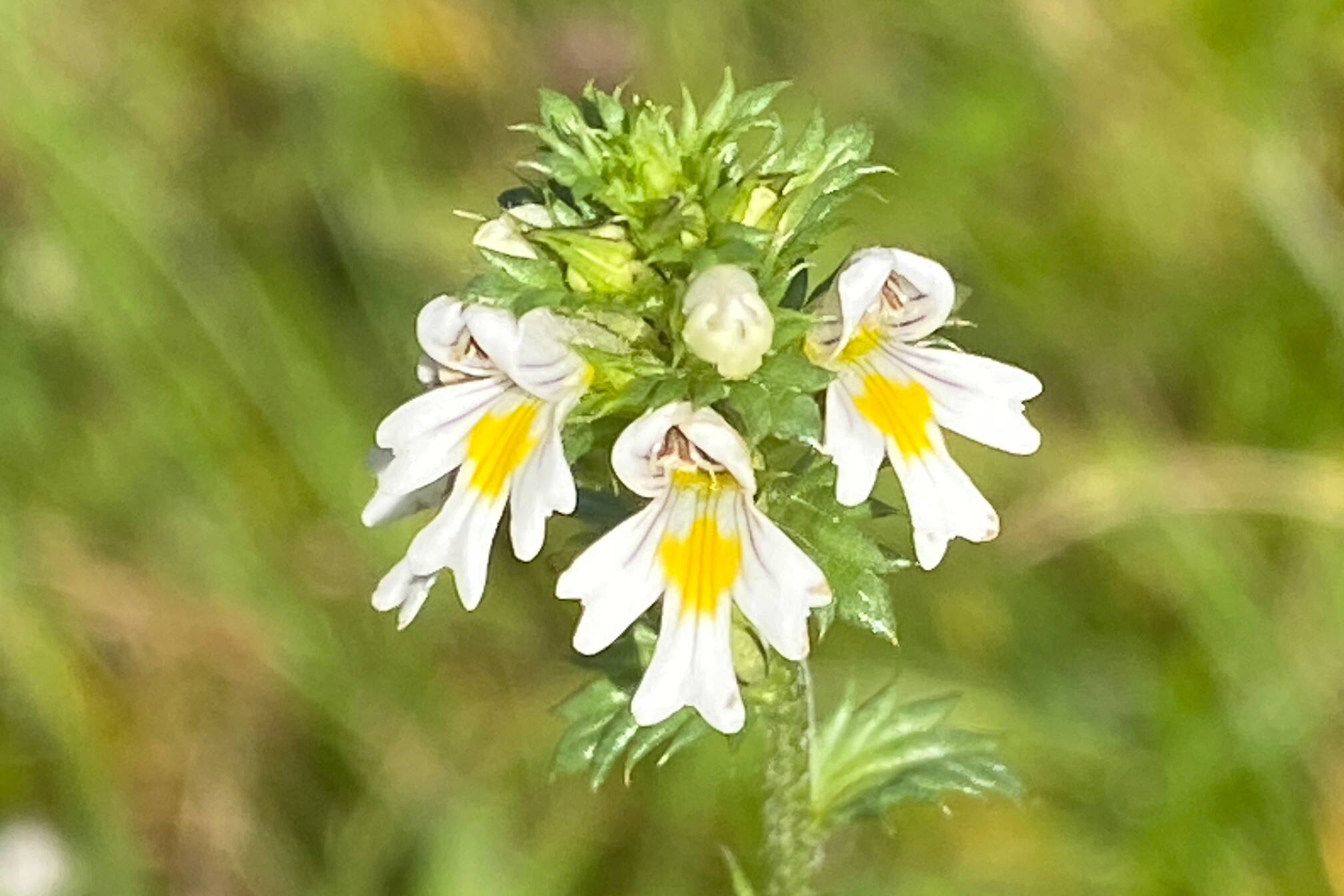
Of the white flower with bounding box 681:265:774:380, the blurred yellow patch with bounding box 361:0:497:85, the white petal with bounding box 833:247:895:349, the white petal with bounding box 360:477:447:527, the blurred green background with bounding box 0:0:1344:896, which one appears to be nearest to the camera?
the white flower with bounding box 681:265:774:380

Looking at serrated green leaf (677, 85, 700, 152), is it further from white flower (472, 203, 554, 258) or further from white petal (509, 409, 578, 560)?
white petal (509, 409, 578, 560)

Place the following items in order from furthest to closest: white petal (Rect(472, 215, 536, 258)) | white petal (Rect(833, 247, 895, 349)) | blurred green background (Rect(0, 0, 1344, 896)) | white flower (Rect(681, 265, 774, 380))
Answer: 1. blurred green background (Rect(0, 0, 1344, 896))
2. white petal (Rect(472, 215, 536, 258))
3. white petal (Rect(833, 247, 895, 349))
4. white flower (Rect(681, 265, 774, 380))

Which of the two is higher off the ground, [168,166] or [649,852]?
[168,166]

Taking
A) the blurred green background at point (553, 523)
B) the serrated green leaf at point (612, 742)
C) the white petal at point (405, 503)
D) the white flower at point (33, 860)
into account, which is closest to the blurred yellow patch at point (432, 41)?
the blurred green background at point (553, 523)

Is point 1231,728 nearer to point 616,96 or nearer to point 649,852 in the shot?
point 649,852

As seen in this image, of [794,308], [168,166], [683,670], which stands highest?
[168,166]

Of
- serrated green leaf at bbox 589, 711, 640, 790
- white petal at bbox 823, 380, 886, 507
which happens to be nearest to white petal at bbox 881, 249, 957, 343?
white petal at bbox 823, 380, 886, 507

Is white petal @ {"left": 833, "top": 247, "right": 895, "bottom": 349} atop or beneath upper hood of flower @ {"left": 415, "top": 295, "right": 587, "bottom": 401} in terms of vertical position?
beneath

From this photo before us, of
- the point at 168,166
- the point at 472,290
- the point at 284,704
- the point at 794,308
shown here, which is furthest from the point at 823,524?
the point at 168,166
